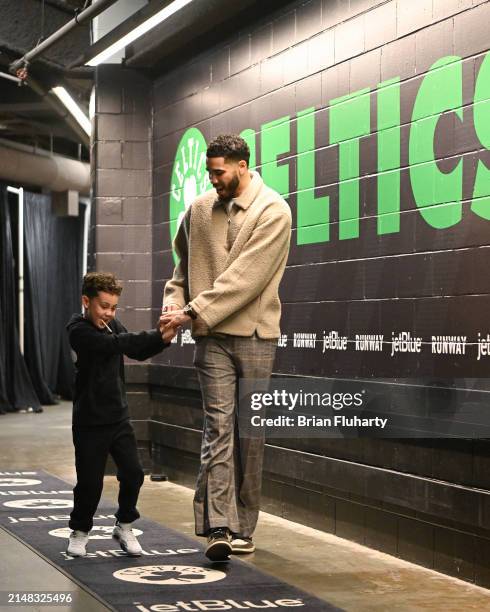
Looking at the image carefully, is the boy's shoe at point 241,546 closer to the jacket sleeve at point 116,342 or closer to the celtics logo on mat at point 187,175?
the jacket sleeve at point 116,342

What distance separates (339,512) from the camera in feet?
16.7

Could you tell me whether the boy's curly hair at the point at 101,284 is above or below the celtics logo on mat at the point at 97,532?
above

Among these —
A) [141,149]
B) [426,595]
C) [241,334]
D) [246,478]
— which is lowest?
[426,595]

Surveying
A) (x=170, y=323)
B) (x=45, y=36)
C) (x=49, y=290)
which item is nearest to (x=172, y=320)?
(x=170, y=323)

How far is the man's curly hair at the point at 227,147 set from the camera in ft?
14.6

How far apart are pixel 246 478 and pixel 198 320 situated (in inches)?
26.8

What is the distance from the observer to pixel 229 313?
4.38m

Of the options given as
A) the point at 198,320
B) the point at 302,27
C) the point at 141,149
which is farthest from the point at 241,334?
the point at 141,149

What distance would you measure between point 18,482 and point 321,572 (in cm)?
311

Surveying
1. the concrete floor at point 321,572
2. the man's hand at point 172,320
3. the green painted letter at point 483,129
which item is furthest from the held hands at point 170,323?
the green painted letter at point 483,129

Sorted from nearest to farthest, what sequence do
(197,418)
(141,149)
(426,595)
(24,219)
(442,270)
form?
(426,595)
(442,270)
(197,418)
(141,149)
(24,219)

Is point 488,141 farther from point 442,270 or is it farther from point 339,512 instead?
point 339,512

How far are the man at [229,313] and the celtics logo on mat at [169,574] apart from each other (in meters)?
0.12

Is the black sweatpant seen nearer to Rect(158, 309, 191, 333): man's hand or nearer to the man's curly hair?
Rect(158, 309, 191, 333): man's hand
